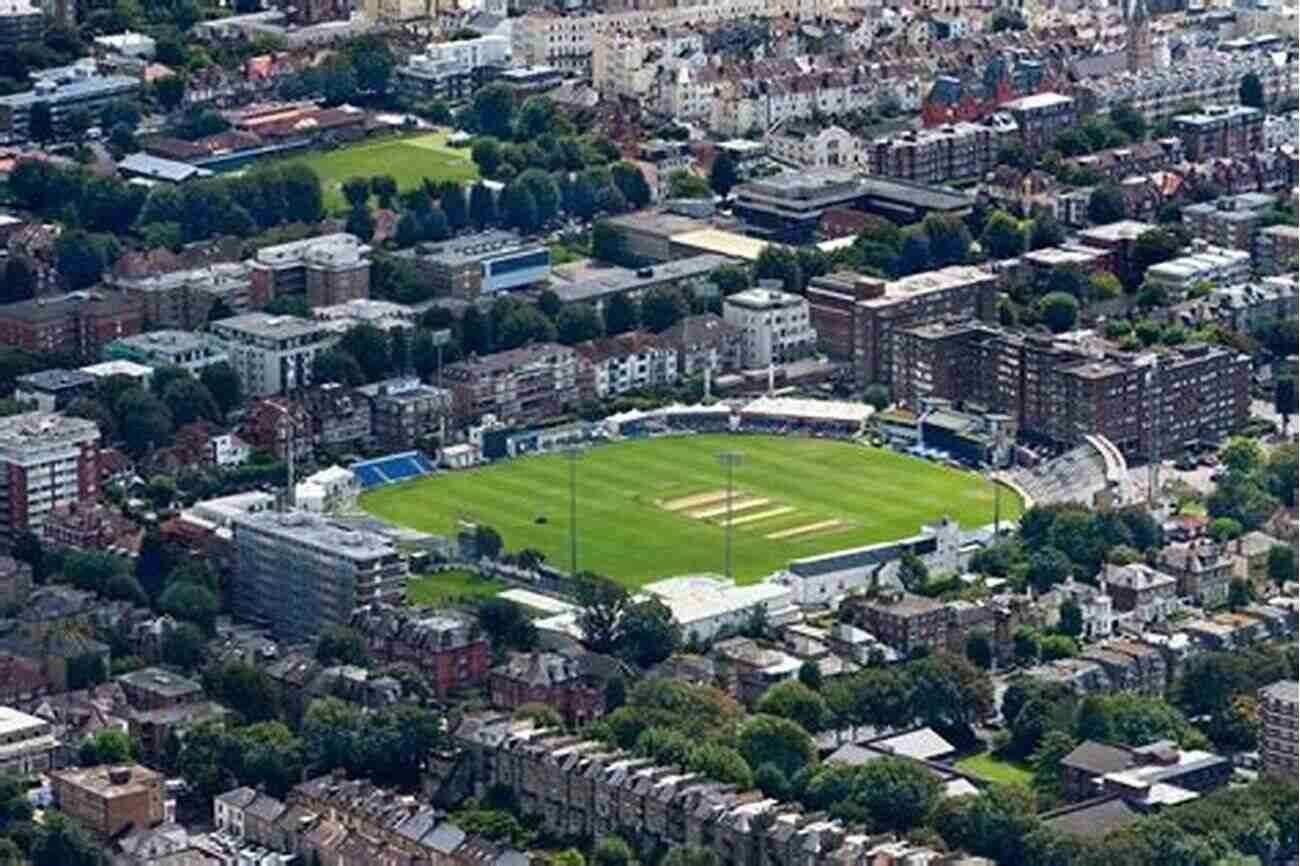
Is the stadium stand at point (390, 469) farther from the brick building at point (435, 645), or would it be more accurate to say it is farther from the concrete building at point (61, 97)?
the concrete building at point (61, 97)

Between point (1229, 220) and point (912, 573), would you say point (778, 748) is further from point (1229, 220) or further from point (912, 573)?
point (1229, 220)

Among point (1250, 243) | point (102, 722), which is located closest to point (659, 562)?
point (102, 722)

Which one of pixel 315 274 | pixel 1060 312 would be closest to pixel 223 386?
pixel 315 274

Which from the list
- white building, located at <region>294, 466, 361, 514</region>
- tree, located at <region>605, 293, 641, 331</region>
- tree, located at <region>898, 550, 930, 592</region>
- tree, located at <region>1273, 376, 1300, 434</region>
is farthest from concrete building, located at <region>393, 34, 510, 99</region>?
tree, located at <region>898, 550, 930, 592</region>

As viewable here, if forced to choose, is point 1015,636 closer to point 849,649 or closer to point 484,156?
point 849,649

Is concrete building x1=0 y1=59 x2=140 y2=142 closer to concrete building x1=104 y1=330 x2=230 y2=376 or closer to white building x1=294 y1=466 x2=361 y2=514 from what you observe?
concrete building x1=104 y1=330 x2=230 y2=376
